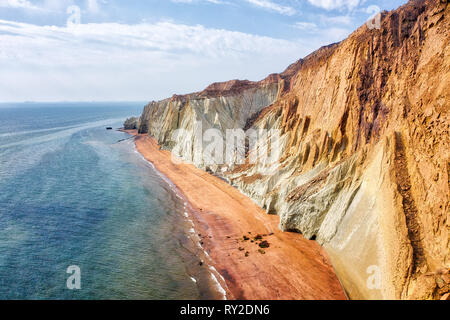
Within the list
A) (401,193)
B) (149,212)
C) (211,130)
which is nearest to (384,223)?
(401,193)

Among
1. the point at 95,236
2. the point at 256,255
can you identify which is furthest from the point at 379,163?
the point at 95,236

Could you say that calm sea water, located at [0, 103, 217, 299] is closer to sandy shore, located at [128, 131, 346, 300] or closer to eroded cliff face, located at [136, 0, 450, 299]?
sandy shore, located at [128, 131, 346, 300]

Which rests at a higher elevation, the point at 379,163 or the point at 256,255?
the point at 379,163

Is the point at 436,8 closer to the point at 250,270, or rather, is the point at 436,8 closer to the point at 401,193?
the point at 401,193

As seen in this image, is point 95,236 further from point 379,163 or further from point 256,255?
point 379,163

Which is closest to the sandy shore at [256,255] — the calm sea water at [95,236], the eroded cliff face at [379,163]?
the eroded cliff face at [379,163]
